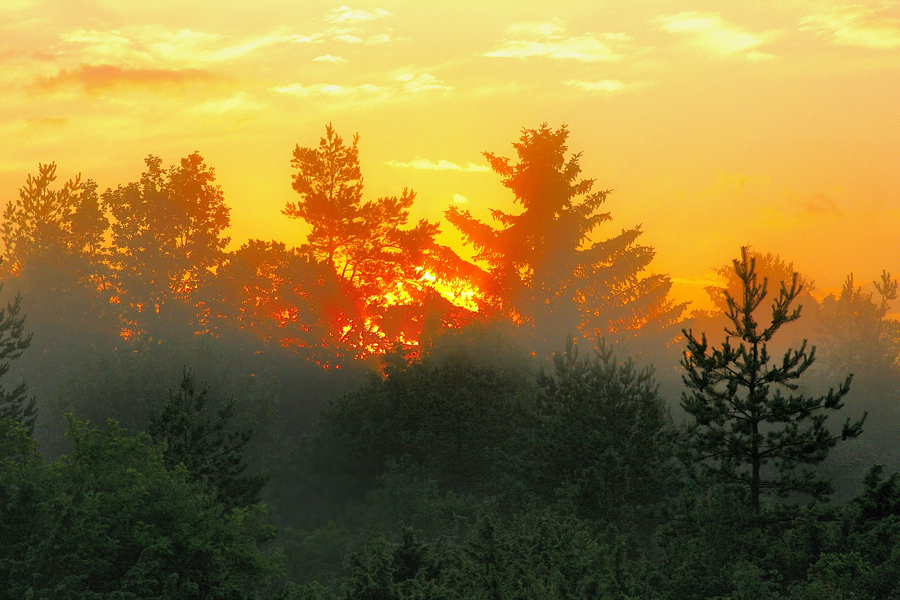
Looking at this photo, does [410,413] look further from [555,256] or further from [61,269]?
[61,269]

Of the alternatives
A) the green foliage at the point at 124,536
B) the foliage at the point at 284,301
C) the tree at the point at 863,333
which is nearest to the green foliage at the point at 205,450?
the green foliage at the point at 124,536

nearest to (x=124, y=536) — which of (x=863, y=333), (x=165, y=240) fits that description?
(x=165, y=240)

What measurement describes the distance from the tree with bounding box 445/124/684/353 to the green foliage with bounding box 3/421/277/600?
161ft

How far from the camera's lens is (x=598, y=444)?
40125mm

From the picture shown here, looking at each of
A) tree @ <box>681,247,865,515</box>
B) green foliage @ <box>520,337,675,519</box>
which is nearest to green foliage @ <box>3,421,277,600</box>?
tree @ <box>681,247,865,515</box>

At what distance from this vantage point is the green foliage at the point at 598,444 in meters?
38.8

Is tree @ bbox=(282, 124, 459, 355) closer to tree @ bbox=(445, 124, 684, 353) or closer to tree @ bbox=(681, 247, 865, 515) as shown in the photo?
tree @ bbox=(445, 124, 684, 353)

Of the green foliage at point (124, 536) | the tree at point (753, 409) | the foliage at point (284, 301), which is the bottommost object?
the green foliage at point (124, 536)

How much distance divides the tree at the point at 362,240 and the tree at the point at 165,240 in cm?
1153

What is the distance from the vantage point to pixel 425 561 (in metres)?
27.3

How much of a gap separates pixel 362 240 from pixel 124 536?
50964 mm

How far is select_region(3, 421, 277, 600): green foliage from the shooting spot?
24.3 m

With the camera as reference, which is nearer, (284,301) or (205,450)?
(205,450)

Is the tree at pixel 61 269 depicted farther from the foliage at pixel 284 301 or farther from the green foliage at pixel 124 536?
the green foliage at pixel 124 536
